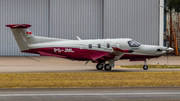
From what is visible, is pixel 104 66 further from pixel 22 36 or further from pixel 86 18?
pixel 86 18

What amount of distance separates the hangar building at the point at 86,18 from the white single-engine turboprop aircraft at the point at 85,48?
807 inches

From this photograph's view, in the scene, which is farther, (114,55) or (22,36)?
(114,55)

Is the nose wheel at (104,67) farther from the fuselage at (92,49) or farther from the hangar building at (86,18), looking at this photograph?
the hangar building at (86,18)

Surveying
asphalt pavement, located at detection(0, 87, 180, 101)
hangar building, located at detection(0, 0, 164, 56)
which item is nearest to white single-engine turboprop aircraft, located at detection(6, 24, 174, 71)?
asphalt pavement, located at detection(0, 87, 180, 101)

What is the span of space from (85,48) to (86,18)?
2212cm

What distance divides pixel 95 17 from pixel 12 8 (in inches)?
518

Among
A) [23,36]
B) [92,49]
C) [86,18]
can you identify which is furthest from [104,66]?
[86,18]

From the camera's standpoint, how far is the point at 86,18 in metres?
44.1

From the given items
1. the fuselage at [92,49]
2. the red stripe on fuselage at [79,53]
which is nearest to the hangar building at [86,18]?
the fuselage at [92,49]

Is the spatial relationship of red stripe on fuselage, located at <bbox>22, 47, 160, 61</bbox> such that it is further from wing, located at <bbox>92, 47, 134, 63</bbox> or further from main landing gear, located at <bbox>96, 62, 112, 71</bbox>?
main landing gear, located at <bbox>96, 62, 112, 71</bbox>

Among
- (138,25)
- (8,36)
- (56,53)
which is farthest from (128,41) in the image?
(8,36)

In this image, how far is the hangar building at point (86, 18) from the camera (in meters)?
43.2

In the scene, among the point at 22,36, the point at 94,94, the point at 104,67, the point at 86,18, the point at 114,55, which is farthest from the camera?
the point at 86,18

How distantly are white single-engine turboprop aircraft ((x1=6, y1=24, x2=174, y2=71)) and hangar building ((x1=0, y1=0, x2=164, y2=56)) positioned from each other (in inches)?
807
